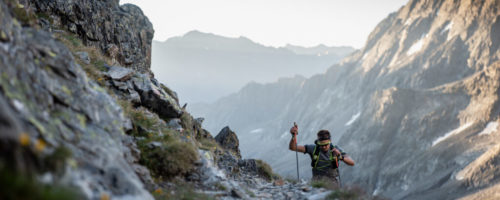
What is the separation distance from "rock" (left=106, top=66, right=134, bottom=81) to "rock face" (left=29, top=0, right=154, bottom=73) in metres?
6.21

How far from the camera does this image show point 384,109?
144 m

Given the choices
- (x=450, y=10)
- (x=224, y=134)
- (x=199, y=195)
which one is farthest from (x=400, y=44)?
(x=199, y=195)

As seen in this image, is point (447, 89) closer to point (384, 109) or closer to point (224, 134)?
point (384, 109)

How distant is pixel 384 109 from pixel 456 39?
49255 millimetres

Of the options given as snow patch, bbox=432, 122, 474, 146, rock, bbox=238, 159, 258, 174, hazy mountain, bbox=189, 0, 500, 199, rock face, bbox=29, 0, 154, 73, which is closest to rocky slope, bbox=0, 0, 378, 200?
rock, bbox=238, 159, 258, 174

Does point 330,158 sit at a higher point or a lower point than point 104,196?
higher

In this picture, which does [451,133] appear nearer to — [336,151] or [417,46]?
[417,46]

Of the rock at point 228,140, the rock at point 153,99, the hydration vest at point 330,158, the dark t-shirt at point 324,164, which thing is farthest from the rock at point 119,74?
the rock at point 228,140

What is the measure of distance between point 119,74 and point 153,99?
1.79 meters

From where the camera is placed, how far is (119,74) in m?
11.9

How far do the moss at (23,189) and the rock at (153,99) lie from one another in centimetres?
969

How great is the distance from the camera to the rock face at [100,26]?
17078mm

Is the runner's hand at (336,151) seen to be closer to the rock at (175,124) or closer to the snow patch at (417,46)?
the rock at (175,124)

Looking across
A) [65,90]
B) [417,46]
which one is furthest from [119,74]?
[417,46]
